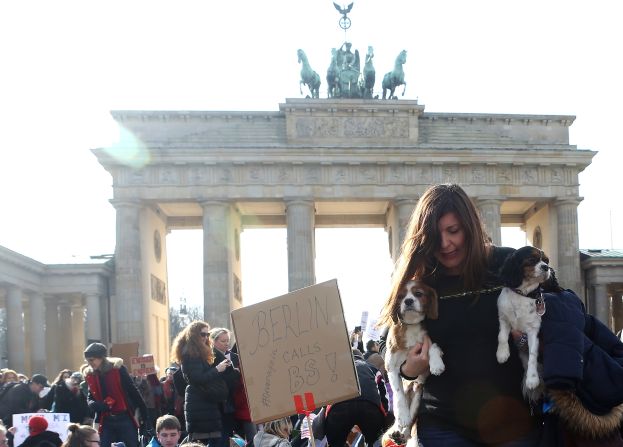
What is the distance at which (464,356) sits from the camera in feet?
10.5

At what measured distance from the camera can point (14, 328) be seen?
35.1m

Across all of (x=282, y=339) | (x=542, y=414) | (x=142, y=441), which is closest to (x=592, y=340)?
(x=542, y=414)

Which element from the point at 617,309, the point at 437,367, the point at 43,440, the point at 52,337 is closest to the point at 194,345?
the point at 43,440

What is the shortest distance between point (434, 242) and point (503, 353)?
21.8 inches

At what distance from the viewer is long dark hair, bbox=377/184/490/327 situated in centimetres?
329

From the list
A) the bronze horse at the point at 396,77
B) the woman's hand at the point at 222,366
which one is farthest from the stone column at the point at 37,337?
the woman's hand at the point at 222,366

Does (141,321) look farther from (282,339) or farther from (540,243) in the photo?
(282,339)

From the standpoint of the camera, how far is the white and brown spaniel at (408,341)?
324 centimetres

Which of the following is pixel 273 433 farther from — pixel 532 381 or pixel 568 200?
pixel 568 200

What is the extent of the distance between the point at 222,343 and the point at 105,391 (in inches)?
70.9

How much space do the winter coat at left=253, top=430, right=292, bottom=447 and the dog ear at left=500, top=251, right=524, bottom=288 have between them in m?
3.39

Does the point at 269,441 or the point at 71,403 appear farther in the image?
the point at 71,403

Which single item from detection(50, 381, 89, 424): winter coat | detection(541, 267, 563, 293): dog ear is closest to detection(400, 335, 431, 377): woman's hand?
detection(541, 267, 563, 293): dog ear

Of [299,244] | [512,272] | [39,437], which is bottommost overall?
[39,437]
